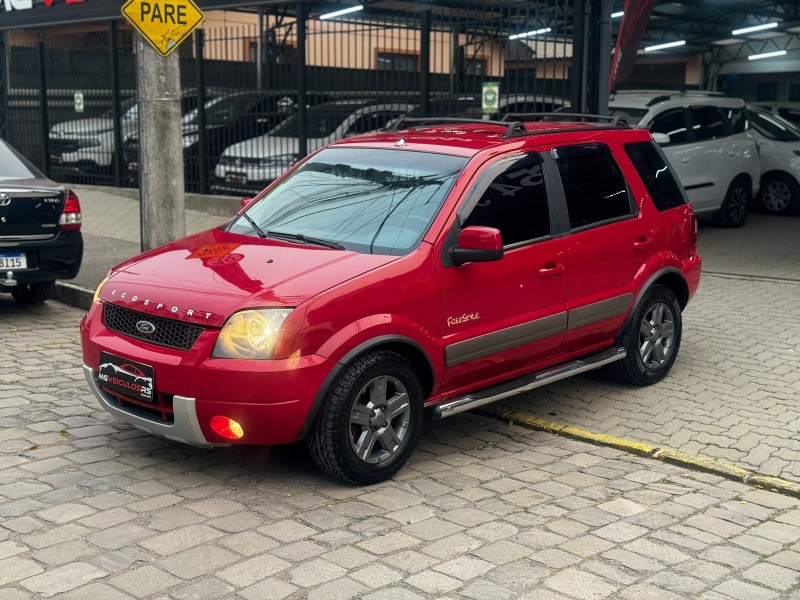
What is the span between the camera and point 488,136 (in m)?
6.28

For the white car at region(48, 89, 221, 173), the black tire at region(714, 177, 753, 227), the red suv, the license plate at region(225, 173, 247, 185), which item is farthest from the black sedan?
the black tire at region(714, 177, 753, 227)

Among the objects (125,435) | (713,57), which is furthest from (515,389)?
(713,57)

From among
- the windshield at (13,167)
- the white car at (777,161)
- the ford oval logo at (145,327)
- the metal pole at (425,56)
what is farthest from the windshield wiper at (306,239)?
the white car at (777,161)

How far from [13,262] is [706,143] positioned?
8902mm

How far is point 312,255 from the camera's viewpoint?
5395mm

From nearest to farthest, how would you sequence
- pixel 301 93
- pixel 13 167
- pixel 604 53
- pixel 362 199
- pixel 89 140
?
pixel 362 199
pixel 13 167
pixel 604 53
pixel 301 93
pixel 89 140

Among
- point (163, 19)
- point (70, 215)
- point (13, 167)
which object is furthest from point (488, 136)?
point (13, 167)

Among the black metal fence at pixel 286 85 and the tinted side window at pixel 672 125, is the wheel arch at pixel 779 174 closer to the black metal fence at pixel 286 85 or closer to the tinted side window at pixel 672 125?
the tinted side window at pixel 672 125

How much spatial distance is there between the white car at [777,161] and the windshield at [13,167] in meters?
10.3

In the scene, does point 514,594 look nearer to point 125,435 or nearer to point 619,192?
point 125,435

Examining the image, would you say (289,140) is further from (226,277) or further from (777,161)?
(226,277)

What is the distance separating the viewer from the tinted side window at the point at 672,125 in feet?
43.4

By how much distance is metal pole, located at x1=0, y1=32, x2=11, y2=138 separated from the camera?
20.1 m

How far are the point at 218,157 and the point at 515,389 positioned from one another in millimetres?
11094
